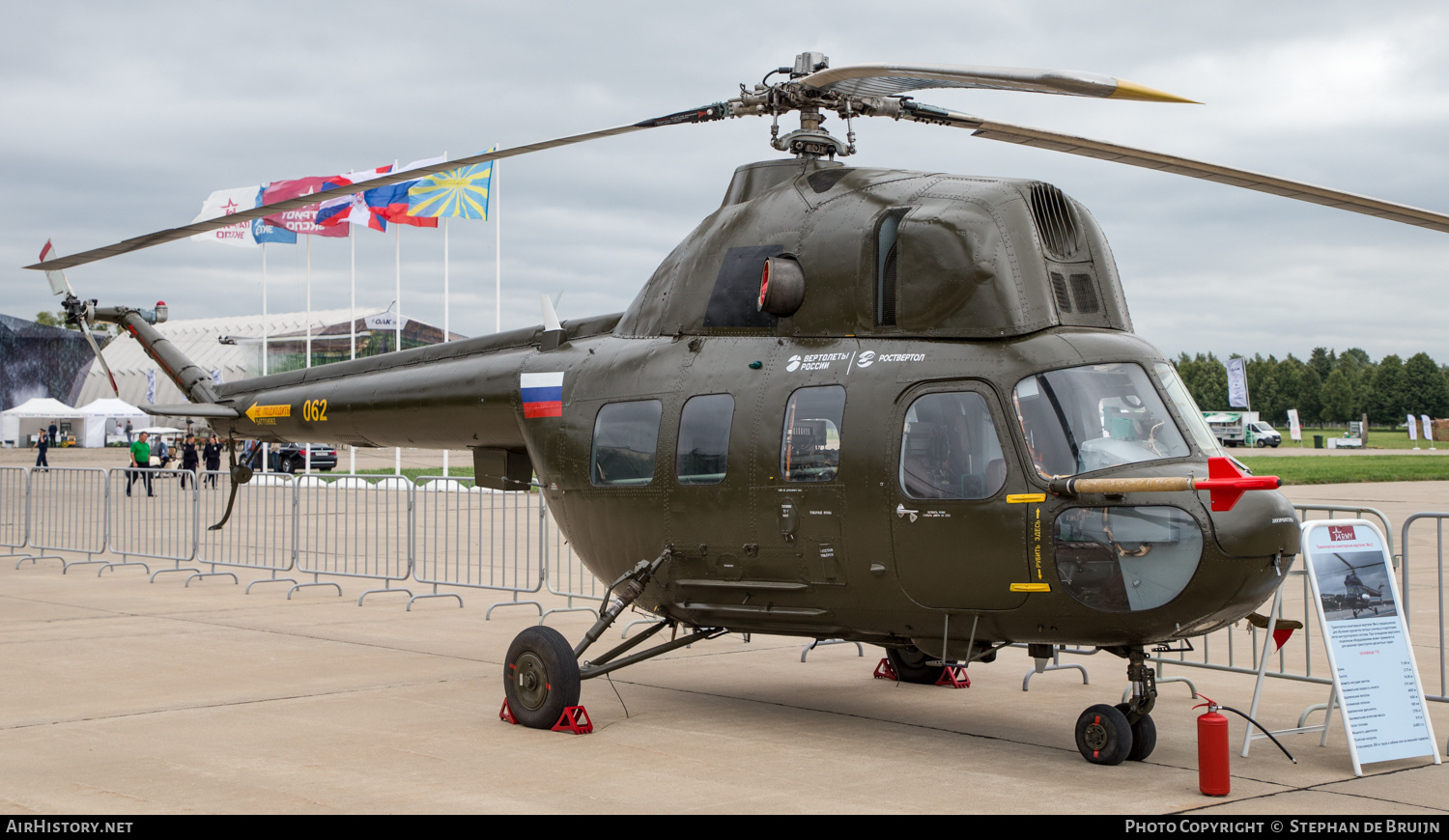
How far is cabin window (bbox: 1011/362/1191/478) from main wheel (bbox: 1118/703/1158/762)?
1.51m

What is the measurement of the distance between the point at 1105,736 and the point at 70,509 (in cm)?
1632

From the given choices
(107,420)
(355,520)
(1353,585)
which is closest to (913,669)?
(1353,585)

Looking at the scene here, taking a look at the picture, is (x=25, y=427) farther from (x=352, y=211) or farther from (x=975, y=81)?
(x=975, y=81)

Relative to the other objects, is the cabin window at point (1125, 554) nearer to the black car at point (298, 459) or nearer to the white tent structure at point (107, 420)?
the black car at point (298, 459)

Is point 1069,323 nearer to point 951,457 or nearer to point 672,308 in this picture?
point 951,457

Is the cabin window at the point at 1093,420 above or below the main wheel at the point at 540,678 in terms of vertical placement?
above

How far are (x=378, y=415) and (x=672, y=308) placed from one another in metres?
3.37

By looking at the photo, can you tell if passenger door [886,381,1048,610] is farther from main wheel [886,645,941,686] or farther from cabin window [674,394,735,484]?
main wheel [886,645,941,686]

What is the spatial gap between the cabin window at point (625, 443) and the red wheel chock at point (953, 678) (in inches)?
123

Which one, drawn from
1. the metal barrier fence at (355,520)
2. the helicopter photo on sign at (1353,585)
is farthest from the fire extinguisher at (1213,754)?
the metal barrier fence at (355,520)

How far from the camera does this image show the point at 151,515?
1758cm

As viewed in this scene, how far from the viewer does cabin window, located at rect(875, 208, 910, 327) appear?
7391 mm

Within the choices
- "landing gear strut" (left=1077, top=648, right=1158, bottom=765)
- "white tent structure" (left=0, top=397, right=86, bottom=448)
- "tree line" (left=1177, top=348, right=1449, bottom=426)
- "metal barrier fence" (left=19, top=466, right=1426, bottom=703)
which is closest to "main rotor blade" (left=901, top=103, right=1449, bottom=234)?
"landing gear strut" (left=1077, top=648, right=1158, bottom=765)

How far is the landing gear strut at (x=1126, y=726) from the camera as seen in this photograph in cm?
677
